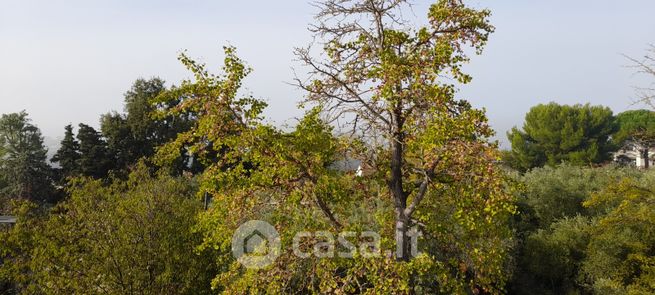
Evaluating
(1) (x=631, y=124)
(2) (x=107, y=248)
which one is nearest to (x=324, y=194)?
(2) (x=107, y=248)

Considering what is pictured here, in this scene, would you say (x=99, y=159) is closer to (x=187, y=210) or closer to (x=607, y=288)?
(x=187, y=210)

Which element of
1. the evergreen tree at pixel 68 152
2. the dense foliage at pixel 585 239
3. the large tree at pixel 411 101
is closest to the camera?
the large tree at pixel 411 101

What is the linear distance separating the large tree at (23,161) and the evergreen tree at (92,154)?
6.29 meters

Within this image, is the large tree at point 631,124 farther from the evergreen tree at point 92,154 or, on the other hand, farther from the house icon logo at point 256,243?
the house icon logo at point 256,243

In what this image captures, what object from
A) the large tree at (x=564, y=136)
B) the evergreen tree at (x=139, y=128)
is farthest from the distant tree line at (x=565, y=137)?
the evergreen tree at (x=139, y=128)

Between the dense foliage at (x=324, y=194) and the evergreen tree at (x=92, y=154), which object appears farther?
the evergreen tree at (x=92, y=154)

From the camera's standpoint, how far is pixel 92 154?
37.1 meters

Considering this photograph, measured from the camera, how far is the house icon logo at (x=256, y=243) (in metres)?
8.83

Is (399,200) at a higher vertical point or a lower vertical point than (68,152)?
lower

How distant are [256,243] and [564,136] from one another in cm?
4144

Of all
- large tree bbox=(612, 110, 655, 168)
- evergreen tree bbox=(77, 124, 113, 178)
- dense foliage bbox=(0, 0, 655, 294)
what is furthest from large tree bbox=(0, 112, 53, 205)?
large tree bbox=(612, 110, 655, 168)

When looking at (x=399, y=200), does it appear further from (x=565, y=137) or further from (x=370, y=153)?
(x=565, y=137)

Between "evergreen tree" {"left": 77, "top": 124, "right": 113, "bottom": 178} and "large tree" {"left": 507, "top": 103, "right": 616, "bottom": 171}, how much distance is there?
34212 mm

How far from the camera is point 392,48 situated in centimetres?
912
